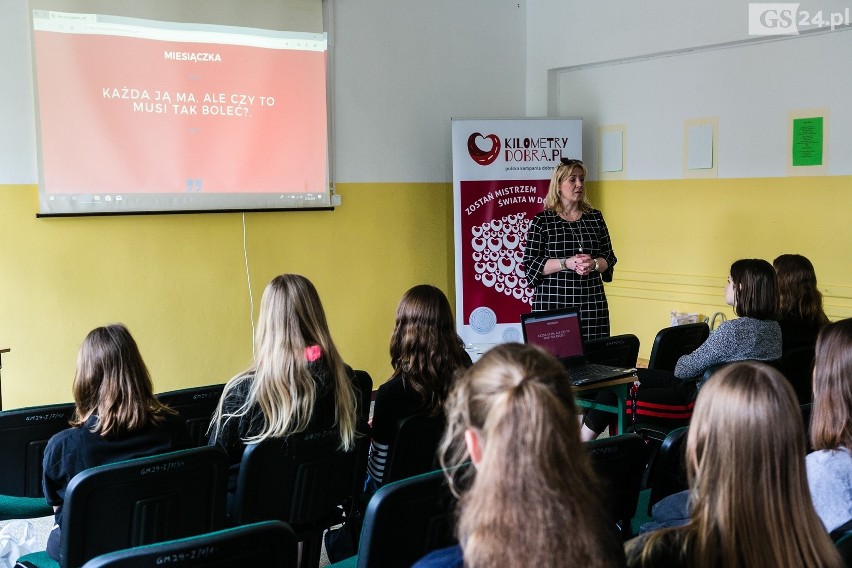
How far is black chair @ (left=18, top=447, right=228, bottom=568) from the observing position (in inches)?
85.6

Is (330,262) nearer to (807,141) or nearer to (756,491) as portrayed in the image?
(807,141)

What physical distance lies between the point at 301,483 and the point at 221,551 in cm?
110

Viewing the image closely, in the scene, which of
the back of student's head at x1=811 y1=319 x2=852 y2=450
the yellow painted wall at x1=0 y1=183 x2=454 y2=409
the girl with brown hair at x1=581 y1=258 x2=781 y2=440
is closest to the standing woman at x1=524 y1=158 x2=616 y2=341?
the girl with brown hair at x1=581 y1=258 x2=781 y2=440

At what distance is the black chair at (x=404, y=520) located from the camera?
6.49 ft

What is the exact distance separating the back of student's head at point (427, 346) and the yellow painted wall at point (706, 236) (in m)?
3.36

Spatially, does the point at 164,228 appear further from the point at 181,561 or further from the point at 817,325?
the point at 181,561

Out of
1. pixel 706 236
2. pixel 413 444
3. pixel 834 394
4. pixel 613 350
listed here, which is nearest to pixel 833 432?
pixel 834 394

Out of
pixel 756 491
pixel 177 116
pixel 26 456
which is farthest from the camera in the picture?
pixel 177 116

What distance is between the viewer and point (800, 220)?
5.55 metres

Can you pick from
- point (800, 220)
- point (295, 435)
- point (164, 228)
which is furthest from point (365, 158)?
point (295, 435)

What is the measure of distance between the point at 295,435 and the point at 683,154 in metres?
4.46

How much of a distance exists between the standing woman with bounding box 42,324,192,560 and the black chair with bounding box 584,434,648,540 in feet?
4.17

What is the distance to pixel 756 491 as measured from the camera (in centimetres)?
145

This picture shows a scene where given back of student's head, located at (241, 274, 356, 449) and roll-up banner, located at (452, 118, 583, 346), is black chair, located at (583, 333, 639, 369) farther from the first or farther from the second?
roll-up banner, located at (452, 118, 583, 346)
